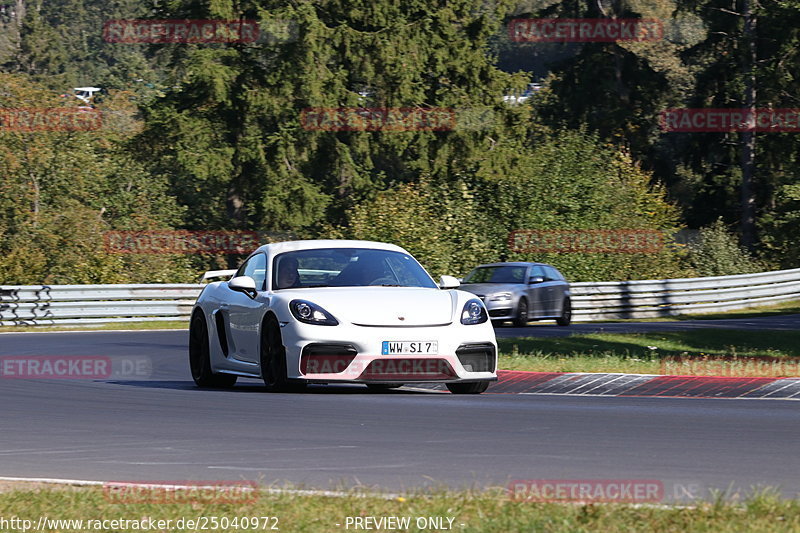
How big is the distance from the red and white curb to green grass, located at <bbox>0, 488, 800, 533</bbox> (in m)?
7.55

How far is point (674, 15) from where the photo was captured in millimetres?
56719

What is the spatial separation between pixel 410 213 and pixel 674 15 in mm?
17582

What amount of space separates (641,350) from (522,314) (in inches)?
316

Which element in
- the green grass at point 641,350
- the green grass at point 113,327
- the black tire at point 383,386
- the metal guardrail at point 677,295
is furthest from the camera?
the metal guardrail at point 677,295

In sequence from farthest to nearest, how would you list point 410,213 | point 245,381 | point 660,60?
1. point 660,60
2. point 410,213
3. point 245,381

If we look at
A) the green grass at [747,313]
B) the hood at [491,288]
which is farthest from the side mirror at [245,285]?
the green grass at [747,313]

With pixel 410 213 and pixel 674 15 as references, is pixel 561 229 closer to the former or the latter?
pixel 410 213

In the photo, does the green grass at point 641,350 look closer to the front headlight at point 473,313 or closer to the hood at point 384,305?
the front headlight at point 473,313

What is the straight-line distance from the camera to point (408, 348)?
12.8 m

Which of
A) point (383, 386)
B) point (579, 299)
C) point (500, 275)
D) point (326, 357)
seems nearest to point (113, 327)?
point (500, 275)

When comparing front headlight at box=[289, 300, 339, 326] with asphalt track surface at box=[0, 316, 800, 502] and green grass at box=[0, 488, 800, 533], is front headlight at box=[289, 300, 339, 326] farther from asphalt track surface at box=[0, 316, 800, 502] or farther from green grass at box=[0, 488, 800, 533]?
green grass at box=[0, 488, 800, 533]

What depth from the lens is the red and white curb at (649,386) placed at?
14.6 meters

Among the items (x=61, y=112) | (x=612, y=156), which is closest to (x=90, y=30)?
(x=61, y=112)

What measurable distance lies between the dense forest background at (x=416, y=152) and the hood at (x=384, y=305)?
99.4 ft
